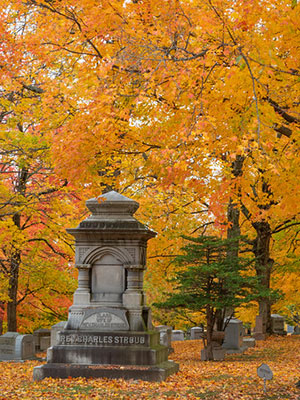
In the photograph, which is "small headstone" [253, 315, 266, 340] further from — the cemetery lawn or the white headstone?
the cemetery lawn

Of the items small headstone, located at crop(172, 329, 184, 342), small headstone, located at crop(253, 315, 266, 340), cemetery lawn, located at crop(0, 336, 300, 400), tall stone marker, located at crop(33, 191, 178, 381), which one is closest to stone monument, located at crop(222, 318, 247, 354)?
small headstone, located at crop(253, 315, 266, 340)

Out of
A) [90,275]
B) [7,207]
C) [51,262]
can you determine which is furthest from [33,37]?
[51,262]

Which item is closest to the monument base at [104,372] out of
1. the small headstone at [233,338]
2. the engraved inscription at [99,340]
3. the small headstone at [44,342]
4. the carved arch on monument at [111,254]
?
the engraved inscription at [99,340]

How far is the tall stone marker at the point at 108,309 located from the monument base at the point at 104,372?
0.7 inches

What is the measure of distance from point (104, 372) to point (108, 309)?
135cm

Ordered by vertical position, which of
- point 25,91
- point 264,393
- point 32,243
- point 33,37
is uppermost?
point 25,91

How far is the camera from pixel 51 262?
22.9 metres

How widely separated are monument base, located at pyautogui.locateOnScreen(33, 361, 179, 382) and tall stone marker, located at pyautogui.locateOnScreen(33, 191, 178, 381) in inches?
0.7

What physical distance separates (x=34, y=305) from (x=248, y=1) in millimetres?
19360

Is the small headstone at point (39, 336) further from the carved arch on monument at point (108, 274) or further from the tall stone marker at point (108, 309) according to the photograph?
the carved arch on monument at point (108, 274)

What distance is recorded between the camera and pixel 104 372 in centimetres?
1070

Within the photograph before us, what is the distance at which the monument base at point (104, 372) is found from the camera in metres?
10.6

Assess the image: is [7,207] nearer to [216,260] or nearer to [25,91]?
A: [25,91]

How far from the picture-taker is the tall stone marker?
36.0 feet
